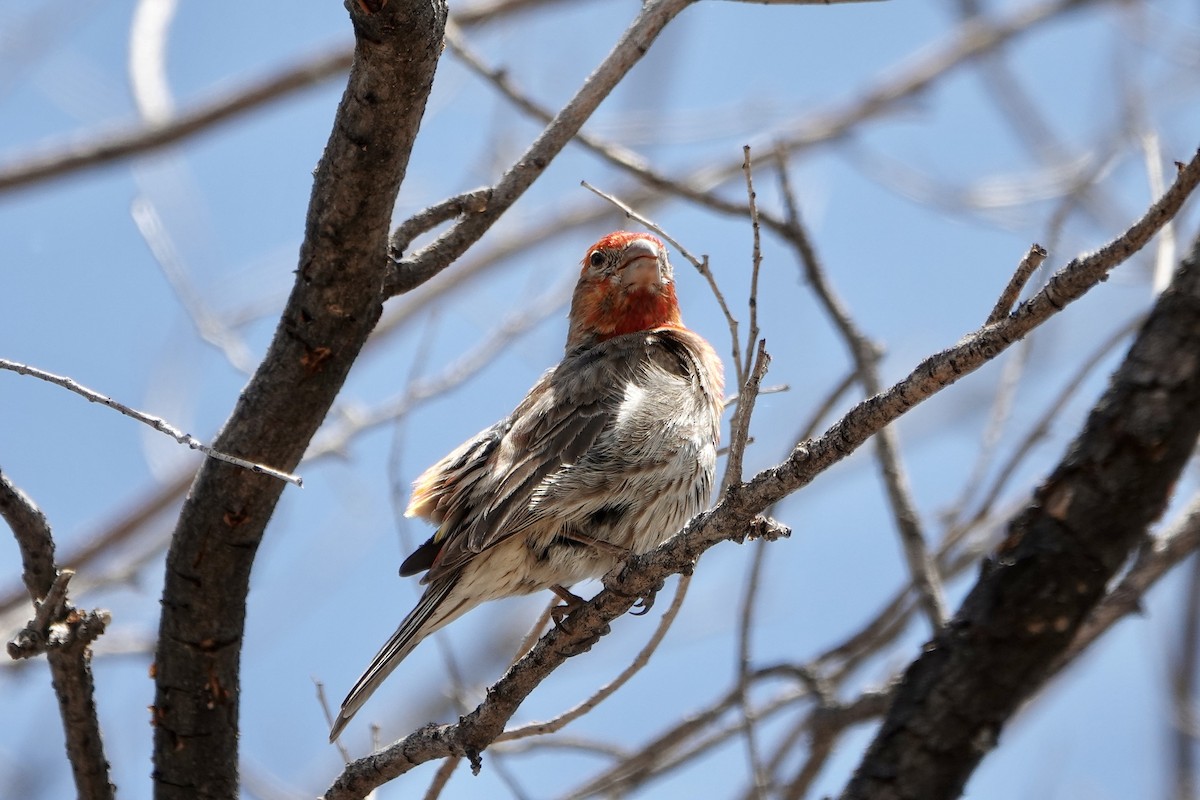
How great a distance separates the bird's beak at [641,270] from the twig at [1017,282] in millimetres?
3670

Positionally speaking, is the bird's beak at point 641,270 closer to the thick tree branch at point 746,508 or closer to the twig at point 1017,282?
the thick tree branch at point 746,508

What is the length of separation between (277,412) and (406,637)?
39.6 inches

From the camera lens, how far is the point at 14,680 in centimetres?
560

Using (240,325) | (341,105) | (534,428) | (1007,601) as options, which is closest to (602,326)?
(534,428)

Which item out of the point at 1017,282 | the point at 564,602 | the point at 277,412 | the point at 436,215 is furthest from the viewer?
the point at 564,602

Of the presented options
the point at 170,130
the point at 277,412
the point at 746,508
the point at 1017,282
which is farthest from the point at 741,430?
the point at 170,130

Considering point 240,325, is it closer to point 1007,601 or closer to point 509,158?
point 509,158

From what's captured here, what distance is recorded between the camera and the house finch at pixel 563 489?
446 centimetres

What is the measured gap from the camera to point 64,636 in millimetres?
3383

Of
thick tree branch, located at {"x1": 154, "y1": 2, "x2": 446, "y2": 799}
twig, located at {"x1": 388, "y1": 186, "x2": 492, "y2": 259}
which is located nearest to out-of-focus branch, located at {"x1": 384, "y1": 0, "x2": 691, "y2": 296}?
twig, located at {"x1": 388, "y1": 186, "x2": 492, "y2": 259}

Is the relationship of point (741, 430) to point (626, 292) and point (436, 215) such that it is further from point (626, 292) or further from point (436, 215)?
point (626, 292)

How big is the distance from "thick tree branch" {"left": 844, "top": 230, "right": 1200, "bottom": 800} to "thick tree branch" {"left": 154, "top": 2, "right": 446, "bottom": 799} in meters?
1.83

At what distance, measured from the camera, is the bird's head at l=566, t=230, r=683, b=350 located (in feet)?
20.1

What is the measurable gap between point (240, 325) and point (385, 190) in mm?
3689
